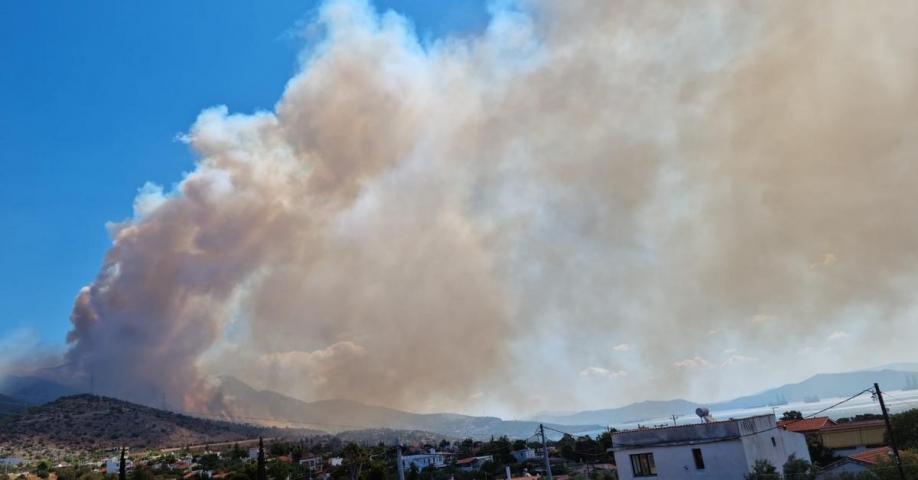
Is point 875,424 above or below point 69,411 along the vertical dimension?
below

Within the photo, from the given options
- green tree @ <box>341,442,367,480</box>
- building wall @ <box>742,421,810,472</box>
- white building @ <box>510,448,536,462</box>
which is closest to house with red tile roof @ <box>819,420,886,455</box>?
building wall @ <box>742,421,810,472</box>

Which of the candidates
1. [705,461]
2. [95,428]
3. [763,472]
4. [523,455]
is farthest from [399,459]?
[95,428]

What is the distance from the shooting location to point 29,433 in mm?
139750

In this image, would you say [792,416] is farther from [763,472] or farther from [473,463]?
[763,472]

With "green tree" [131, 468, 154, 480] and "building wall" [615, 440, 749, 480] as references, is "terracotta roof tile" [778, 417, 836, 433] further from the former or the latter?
"green tree" [131, 468, 154, 480]

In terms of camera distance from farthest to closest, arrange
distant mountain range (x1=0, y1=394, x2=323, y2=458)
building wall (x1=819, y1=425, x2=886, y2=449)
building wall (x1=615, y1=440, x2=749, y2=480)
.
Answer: distant mountain range (x1=0, y1=394, x2=323, y2=458) < building wall (x1=819, y1=425, x2=886, y2=449) < building wall (x1=615, y1=440, x2=749, y2=480)

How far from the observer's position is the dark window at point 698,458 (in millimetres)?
39656

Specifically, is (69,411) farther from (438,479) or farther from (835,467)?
(835,467)

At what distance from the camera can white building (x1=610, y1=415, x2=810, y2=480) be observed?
126ft

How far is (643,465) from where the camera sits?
43.3 meters

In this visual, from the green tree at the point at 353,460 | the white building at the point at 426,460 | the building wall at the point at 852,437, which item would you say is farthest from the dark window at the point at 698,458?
the white building at the point at 426,460

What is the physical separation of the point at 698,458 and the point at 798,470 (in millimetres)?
7888

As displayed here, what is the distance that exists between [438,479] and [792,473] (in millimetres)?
52914

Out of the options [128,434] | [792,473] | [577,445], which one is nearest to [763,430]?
[792,473]
